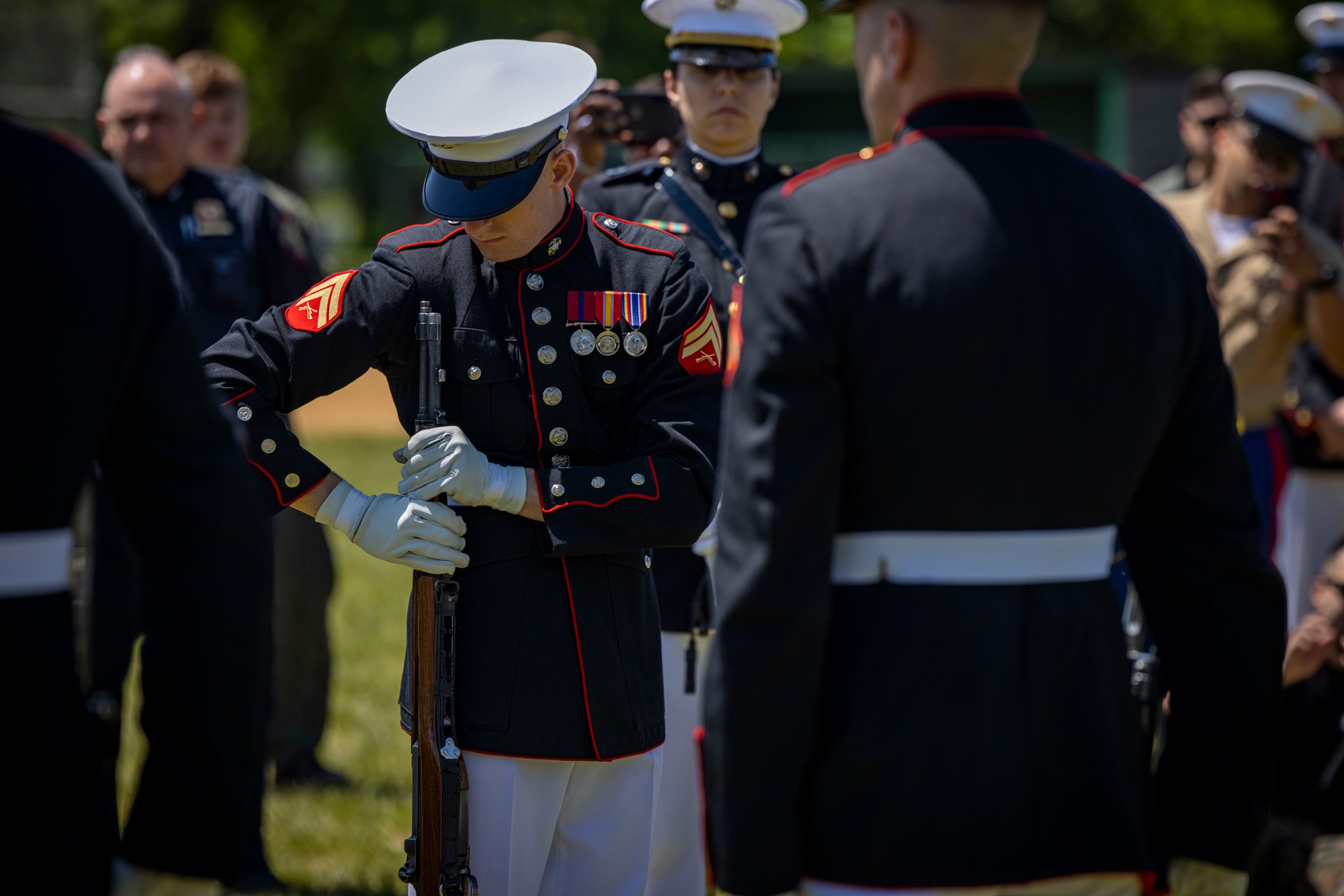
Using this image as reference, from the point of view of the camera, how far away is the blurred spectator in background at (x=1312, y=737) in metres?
4.09

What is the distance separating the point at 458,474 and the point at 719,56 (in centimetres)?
197

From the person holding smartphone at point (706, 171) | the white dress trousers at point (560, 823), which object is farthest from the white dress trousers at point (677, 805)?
the white dress trousers at point (560, 823)

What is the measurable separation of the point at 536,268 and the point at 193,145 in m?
3.15

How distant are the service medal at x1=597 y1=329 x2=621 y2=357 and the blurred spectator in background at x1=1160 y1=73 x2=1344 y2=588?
2.94m

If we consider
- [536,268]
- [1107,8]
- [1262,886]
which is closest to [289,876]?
[536,268]

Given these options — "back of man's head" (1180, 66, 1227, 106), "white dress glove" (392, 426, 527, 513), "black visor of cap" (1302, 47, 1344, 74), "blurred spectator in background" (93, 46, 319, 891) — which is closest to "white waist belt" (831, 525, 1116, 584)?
"white dress glove" (392, 426, 527, 513)

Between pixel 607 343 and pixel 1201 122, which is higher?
pixel 607 343

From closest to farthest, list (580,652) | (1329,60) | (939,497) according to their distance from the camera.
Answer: (939,497), (580,652), (1329,60)

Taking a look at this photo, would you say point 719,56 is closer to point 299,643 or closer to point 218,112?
point 299,643

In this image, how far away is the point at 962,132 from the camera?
6.70 feet

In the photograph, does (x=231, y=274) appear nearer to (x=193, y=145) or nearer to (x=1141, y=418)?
(x=193, y=145)

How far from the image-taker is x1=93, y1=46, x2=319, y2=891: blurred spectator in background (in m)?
5.11

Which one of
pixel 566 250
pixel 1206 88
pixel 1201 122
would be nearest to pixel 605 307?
pixel 566 250

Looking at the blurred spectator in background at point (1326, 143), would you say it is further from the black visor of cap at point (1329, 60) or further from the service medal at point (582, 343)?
the service medal at point (582, 343)
